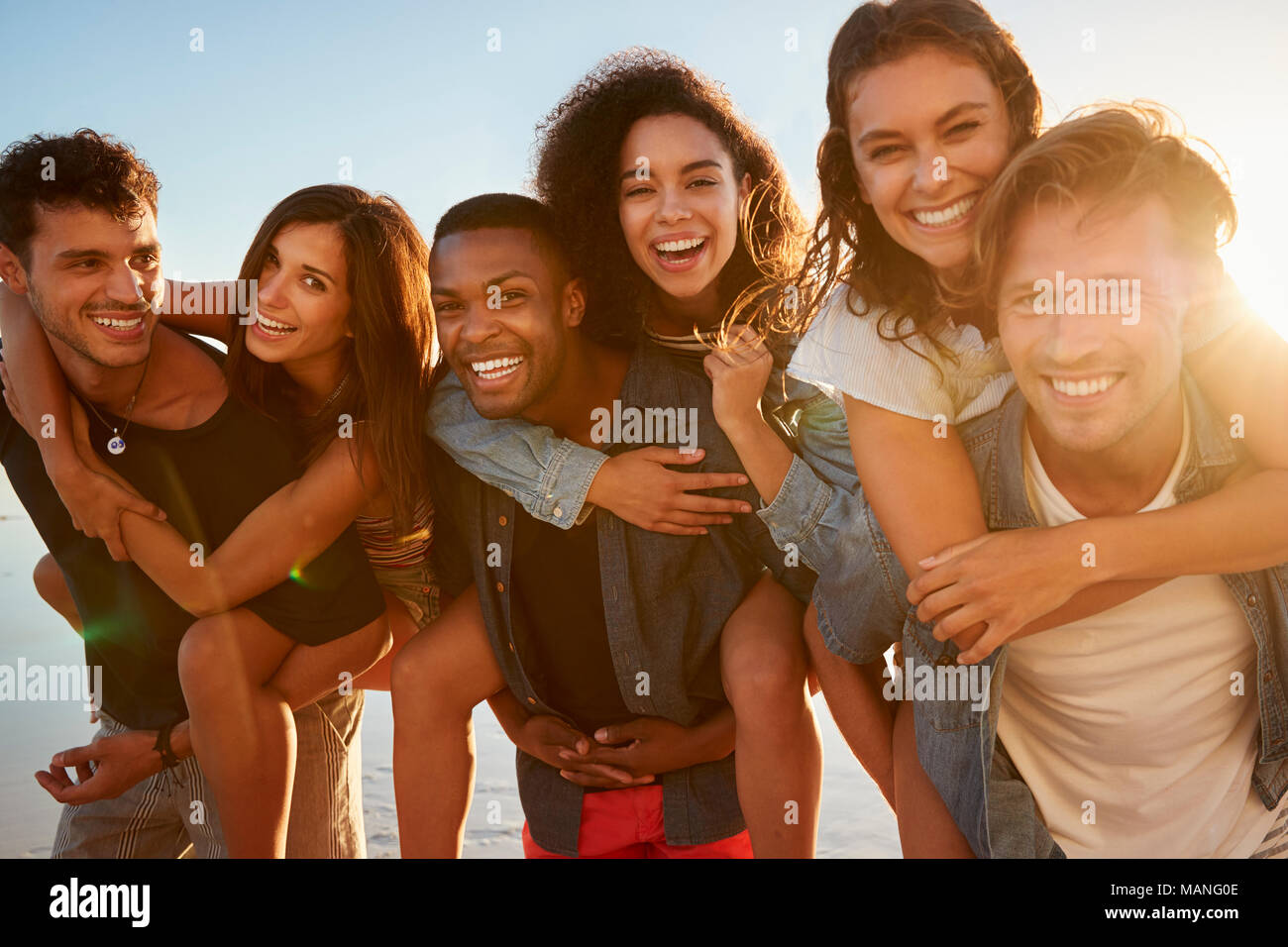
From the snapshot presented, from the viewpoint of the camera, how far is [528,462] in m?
3.07

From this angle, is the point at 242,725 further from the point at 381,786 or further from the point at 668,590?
the point at 381,786

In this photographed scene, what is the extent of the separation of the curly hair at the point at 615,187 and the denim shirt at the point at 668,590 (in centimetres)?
34

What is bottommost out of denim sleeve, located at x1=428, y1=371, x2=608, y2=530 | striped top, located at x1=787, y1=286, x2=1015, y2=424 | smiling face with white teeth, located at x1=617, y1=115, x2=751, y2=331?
denim sleeve, located at x1=428, y1=371, x2=608, y2=530

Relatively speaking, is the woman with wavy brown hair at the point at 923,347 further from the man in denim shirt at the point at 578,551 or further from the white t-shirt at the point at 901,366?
the man in denim shirt at the point at 578,551

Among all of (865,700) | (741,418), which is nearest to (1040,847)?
(865,700)

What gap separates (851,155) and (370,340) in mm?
1603

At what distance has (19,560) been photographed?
25.9 ft

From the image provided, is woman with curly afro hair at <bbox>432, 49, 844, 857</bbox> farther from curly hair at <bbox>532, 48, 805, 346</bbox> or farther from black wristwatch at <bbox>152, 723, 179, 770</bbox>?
black wristwatch at <bbox>152, 723, 179, 770</bbox>

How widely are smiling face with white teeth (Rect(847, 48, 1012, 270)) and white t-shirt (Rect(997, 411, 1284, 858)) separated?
25.1 inches

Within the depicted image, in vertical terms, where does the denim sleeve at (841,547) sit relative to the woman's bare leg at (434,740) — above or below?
above

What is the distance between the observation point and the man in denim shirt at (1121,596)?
234cm

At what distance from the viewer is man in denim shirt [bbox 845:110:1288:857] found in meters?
2.34

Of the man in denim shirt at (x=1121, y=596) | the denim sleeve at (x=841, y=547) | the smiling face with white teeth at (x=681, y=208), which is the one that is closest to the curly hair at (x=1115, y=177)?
the man in denim shirt at (x=1121, y=596)

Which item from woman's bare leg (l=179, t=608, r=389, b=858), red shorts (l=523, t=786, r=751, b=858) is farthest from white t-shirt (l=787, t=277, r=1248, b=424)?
woman's bare leg (l=179, t=608, r=389, b=858)
